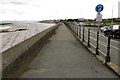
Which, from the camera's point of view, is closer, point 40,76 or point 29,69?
point 40,76

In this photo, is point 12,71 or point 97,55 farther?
point 97,55

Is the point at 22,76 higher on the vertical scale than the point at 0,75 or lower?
lower

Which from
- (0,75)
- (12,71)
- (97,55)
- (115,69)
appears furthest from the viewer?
(97,55)

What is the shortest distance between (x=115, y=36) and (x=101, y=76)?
21676 millimetres

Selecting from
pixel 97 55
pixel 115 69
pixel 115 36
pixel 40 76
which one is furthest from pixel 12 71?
pixel 115 36

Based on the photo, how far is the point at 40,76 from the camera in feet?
27.2

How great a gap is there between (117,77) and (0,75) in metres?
3.94

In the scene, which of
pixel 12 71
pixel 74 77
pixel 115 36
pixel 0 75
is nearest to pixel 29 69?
pixel 74 77

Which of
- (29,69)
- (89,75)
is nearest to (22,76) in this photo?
(29,69)

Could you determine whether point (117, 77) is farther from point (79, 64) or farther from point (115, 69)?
point (79, 64)

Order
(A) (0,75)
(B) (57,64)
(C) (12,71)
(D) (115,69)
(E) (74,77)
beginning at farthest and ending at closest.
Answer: (B) (57,64) < (D) (115,69) < (E) (74,77) < (C) (12,71) < (A) (0,75)

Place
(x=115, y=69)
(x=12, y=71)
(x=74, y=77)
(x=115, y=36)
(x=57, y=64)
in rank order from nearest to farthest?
(x=12, y=71) < (x=74, y=77) < (x=115, y=69) < (x=57, y=64) < (x=115, y=36)

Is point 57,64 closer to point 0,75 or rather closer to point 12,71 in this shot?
point 12,71

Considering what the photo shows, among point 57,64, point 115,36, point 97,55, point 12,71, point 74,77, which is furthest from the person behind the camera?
point 115,36
